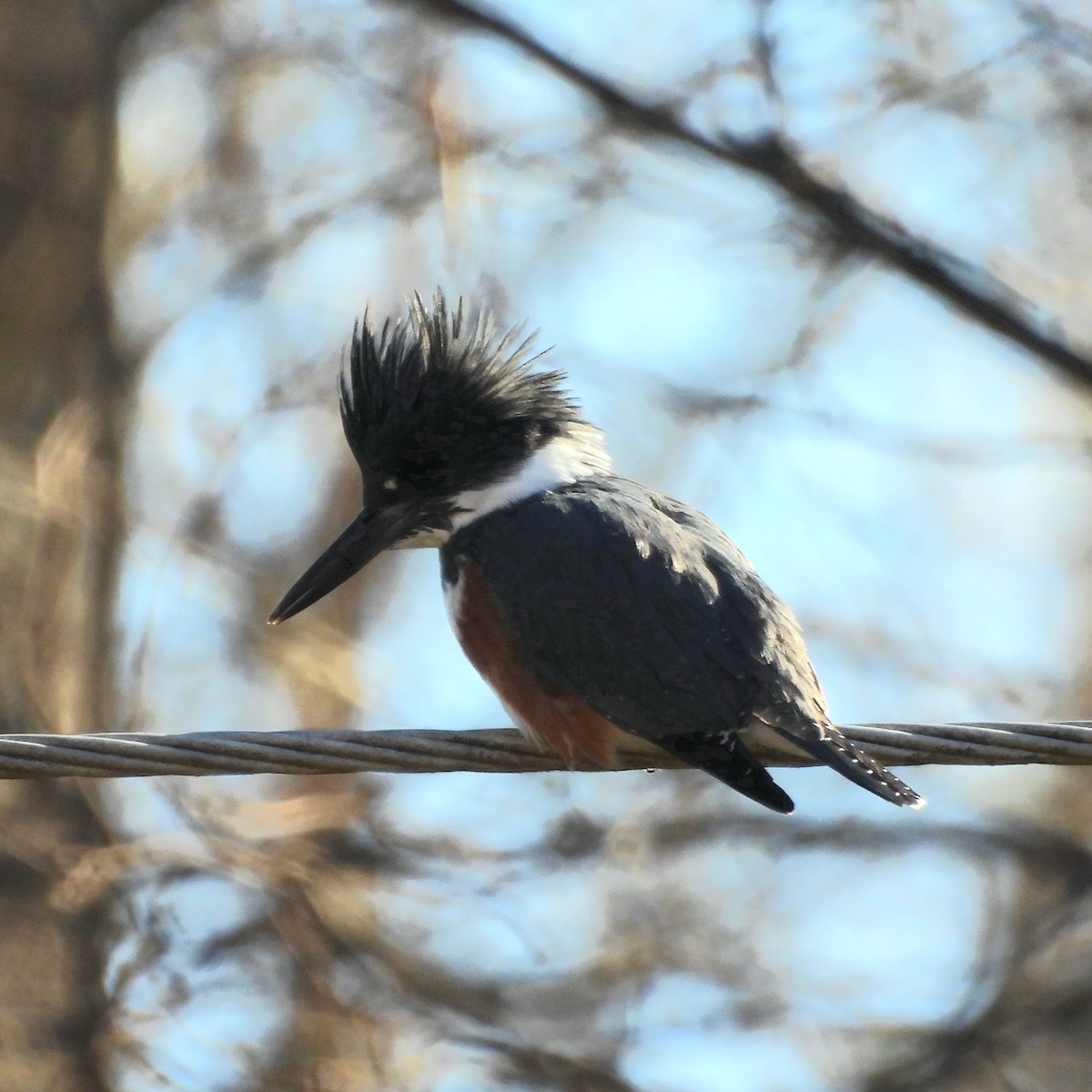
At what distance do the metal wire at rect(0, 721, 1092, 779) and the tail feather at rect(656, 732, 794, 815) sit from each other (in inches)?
11.5

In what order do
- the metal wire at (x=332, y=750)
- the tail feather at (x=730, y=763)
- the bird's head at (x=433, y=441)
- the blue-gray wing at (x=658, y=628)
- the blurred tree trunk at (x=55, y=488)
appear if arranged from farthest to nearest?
the blurred tree trunk at (x=55, y=488) < the bird's head at (x=433, y=441) < the blue-gray wing at (x=658, y=628) < the tail feather at (x=730, y=763) < the metal wire at (x=332, y=750)

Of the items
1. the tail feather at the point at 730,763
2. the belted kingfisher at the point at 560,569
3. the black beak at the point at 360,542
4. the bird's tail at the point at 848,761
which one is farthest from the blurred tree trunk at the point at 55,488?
the bird's tail at the point at 848,761

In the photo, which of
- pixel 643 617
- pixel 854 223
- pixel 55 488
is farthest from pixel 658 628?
pixel 55 488

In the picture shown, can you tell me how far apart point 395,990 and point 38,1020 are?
145cm

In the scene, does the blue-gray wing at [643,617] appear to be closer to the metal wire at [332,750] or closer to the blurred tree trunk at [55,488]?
the metal wire at [332,750]

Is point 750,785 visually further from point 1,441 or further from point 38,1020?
point 1,441

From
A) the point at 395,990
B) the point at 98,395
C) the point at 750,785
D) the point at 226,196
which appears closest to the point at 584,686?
the point at 750,785

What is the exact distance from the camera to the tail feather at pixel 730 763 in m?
3.10

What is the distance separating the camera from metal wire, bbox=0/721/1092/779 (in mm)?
2646

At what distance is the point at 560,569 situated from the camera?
11.7 ft

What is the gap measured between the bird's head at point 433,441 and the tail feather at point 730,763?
35.0 inches

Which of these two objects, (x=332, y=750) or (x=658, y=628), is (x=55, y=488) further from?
(x=332, y=750)

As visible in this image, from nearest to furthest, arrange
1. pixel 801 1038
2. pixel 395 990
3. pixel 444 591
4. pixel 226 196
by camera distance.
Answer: pixel 444 591 → pixel 395 990 → pixel 801 1038 → pixel 226 196

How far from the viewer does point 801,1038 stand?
6199 millimetres
